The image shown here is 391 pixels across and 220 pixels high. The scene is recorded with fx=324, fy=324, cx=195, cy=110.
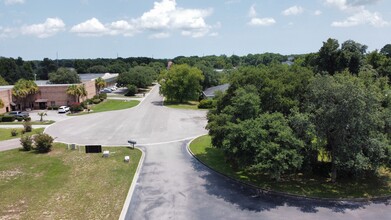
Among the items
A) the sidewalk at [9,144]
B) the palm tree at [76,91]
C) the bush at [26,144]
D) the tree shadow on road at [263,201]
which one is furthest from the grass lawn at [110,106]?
the tree shadow on road at [263,201]

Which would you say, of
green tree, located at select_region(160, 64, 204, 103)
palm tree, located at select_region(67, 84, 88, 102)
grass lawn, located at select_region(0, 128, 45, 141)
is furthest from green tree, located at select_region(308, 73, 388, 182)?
palm tree, located at select_region(67, 84, 88, 102)

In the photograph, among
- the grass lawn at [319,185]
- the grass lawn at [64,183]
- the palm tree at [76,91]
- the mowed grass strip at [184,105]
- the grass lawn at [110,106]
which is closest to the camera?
the grass lawn at [64,183]

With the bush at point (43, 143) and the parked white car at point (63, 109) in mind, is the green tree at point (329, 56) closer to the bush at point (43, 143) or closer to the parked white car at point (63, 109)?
the bush at point (43, 143)

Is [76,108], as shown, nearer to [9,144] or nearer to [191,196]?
[9,144]

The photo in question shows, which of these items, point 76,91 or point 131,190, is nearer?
point 131,190

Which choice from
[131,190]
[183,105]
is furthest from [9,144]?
[183,105]

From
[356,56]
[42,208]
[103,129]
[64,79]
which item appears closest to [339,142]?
[42,208]
